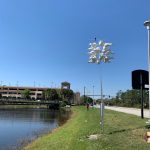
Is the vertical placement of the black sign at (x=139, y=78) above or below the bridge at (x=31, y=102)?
above

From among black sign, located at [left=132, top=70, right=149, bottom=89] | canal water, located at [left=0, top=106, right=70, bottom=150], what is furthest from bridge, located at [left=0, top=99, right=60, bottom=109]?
black sign, located at [left=132, top=70, right=149, bottom=89]

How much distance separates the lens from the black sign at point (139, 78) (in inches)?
1001

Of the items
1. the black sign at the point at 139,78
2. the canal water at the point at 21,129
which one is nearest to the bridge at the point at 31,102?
the canal water at the point at 21,129

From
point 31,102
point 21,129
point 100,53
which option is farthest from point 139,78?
point 31,102

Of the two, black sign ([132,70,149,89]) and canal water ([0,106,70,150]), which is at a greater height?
black sign ([132,70,149,89])

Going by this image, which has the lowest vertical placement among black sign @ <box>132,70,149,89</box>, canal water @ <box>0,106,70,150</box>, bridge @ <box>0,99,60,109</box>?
canal water @ <box>0,106,70,150</box>

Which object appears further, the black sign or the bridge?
the bridge

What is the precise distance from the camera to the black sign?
25438mm

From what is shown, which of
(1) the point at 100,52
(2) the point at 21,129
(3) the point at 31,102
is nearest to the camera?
(1) the point at 100,52

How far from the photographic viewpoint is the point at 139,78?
2577 cm

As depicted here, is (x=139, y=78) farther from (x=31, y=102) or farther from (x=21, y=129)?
(x=31, y=102)

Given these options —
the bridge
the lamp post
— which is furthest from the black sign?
the bridge

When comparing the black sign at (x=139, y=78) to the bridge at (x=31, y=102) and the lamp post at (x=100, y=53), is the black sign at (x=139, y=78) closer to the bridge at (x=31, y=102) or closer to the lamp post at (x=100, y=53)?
the lamp post at (x=100, y=53)

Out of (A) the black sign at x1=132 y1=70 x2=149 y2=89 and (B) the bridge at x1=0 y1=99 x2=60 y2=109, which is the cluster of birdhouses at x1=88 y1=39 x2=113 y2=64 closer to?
(A) the black sign at x1=132 y1=70 x2=149 y2=89
